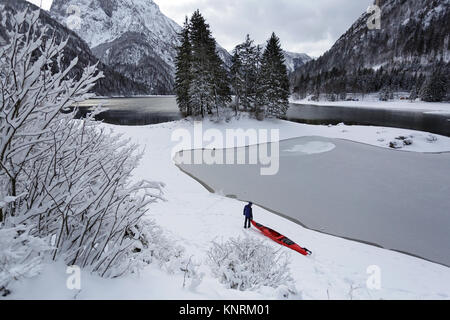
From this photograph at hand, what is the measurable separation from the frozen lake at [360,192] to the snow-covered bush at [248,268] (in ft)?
16.0

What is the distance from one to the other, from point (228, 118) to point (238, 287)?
30.2m

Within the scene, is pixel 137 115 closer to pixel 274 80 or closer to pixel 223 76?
pixel 223 76

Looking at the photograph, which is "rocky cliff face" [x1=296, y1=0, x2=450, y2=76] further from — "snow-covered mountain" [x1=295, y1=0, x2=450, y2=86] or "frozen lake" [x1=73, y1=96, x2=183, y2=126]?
"frozen lake" [x1=73, y1=96, x2=183, y2=126]

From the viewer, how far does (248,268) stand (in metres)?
5.20

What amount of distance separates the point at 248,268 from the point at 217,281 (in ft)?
3.76

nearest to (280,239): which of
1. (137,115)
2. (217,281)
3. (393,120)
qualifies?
(217,281)

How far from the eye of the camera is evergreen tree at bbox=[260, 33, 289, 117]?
35.3 meters

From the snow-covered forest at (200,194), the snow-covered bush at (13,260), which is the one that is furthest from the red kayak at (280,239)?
the snow-covered bush at (13,260)

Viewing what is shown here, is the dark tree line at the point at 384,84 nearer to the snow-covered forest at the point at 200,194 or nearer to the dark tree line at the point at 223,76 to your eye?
the snow-covered forest at the point at 200,194

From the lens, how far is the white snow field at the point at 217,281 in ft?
7.82

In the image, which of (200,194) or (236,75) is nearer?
(200,194)

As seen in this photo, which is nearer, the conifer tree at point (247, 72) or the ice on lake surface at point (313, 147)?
the ice on lake surface at point (313, 147)

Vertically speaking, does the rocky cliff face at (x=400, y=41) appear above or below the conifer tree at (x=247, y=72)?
above
